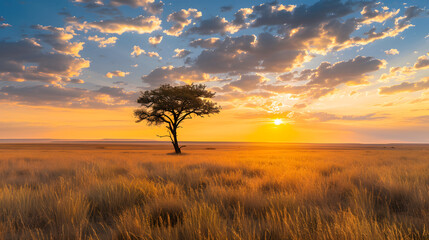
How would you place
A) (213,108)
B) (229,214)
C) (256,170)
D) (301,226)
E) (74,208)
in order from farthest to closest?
(213,108) → (256,170) → (229,214) → (74,208) → (301,226)

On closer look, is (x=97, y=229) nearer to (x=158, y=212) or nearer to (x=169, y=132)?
(x=158, y=212)

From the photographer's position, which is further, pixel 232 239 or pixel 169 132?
pixel 169 132

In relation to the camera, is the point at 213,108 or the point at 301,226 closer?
the point at 301,226

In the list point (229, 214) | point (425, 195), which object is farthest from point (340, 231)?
point (425, 195)

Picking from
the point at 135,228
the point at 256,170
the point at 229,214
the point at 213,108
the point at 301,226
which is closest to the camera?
the point at 135,228

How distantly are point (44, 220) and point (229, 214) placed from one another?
323cm

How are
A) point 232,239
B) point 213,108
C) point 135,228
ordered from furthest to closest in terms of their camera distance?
point 213,108 < point 135,228 < point 232,239

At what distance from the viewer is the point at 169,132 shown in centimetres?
3628

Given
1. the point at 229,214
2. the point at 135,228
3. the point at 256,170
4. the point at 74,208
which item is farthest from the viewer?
the point at 256,170

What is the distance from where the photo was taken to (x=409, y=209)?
467 centimetres

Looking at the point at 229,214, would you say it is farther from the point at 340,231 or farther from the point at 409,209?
the point at 409,209

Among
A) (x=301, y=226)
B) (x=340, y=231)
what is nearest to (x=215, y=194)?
(x=301, y=226)

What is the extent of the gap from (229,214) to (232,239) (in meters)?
1.35

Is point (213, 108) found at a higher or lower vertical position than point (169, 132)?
higher
